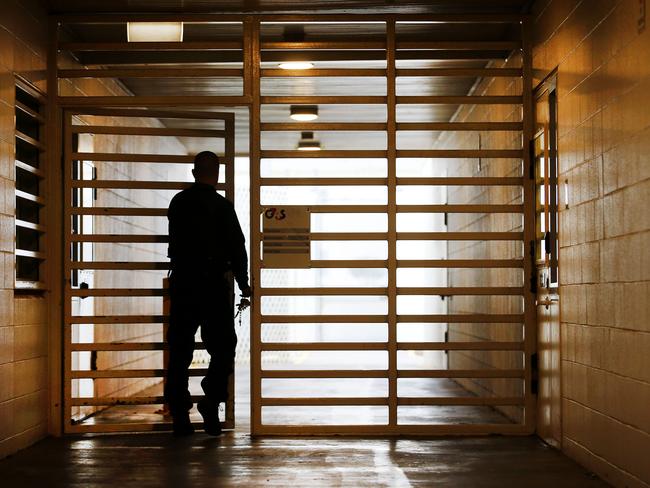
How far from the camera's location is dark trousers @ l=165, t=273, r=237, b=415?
232 inches

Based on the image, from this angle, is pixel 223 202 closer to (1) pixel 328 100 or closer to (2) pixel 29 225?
(1) pixel 328 100

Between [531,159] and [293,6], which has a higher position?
[293,6]

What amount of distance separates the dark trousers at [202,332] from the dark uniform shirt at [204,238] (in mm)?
77

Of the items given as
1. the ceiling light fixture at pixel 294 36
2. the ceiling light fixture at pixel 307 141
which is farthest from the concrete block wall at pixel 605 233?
the ceiling light fixture at pixel 307 141

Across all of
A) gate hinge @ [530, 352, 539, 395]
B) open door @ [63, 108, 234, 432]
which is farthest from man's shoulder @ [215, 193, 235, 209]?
gate hinge @ [530, 352, 539, 395]

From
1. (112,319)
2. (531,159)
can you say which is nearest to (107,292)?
(112,319)

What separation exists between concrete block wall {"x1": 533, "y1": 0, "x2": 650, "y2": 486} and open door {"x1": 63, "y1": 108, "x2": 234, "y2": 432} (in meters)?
2.29

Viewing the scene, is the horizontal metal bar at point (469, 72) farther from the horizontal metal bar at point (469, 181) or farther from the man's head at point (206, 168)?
the man's head at point (206, 168)

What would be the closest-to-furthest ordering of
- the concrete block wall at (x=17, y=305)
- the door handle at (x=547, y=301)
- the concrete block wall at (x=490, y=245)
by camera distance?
the concrete block wall at (x=17, y=305) → the door handle at (x=547, y=301) → the concrete block wall at (x=490, y=245)

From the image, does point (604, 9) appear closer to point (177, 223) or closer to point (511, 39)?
point (511, 39)

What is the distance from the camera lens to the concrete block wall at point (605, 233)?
4.04m

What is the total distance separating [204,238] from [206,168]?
0.49m

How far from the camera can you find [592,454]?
4750mm

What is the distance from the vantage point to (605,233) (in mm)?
4539
